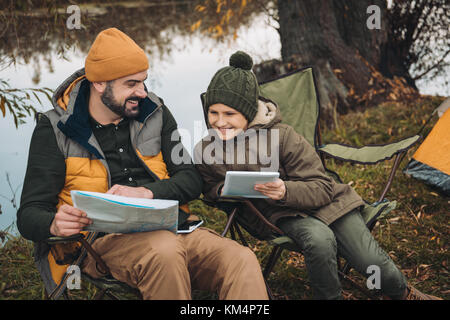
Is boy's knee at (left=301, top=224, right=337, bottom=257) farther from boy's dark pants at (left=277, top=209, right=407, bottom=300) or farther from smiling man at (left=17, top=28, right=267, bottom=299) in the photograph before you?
smiling man at (left=17, top=28, right=267, bottom=299)

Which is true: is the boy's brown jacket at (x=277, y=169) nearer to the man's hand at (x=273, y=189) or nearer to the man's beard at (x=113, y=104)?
the man's hand at (x=273, y=189)

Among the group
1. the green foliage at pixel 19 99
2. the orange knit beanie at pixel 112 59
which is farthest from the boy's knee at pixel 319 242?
the green foliage at pixel 19 99

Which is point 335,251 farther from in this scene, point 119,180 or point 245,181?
point 119,180

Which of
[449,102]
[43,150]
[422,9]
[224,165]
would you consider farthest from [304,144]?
[422,9]

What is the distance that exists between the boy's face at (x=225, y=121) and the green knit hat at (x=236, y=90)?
23mm

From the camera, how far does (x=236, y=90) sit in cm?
218

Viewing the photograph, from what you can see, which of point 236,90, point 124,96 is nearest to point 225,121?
point 236,90

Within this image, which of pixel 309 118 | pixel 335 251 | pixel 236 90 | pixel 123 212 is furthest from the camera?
pixel 309 118

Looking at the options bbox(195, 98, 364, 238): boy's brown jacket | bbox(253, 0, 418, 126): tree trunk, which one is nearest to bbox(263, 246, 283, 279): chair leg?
bbox(195, 98, 364, 238): boy's brown jacket

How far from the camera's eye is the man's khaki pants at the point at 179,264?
1.74 meters

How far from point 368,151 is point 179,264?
1376 millimetres

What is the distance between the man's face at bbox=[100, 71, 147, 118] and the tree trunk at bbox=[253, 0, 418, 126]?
9.13 ft

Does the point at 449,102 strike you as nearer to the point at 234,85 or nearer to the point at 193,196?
the point at 234,85

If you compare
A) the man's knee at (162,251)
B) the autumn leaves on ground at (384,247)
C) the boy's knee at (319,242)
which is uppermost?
the man's knee at (162,251)
